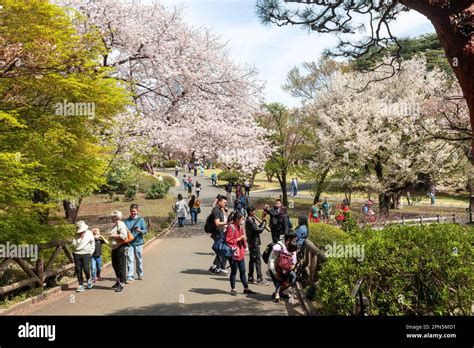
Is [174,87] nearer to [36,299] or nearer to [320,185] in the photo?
[36,299]

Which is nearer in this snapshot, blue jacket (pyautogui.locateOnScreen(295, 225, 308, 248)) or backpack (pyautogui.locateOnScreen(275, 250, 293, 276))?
backpack (pyautogui.locateOnScreen(275, 250, 293, 276))

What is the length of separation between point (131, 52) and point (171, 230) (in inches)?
340

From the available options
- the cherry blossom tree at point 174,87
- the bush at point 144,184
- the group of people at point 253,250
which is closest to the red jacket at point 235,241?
the group of people at point 253,250

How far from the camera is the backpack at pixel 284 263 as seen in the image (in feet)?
27.4

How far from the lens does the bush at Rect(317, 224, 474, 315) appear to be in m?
6.40

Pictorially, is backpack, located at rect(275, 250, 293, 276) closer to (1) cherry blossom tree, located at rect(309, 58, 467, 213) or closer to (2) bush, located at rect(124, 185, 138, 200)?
(1) cherry blossom tree, located at rect(309, 58, 467, 213)

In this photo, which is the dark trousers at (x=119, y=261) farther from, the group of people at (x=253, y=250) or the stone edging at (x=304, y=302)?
the stone edging at (x=304, y=302)

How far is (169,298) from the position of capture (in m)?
8.82

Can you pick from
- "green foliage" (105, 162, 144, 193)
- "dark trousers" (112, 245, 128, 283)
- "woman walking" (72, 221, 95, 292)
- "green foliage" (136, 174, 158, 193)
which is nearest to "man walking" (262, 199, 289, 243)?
"dark trousers" (112, 245, 128, 283)

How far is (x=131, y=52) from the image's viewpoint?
19.3m

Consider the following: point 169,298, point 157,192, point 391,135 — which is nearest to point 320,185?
point 391,135

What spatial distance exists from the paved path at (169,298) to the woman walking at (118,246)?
12.2 inches

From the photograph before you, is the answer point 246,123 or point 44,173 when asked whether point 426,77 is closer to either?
point 246,123

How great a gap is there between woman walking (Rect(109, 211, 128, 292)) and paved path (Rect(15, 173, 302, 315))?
1.02ft
